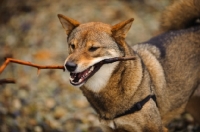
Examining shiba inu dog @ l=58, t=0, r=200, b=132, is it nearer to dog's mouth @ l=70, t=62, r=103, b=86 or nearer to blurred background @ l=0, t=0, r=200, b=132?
dog's mouth @ l=70, t=62, r=103, b=86

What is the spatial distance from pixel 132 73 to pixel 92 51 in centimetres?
58

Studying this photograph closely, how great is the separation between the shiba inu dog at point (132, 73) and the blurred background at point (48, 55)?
1.38 metres

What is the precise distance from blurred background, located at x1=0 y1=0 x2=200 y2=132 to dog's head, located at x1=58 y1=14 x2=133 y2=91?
2.25m

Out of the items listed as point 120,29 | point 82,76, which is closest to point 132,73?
point 120,29

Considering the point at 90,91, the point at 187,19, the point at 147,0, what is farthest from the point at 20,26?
the point at 90,91

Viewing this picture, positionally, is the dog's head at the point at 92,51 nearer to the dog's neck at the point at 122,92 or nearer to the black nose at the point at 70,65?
the black nose at the point at 70,65

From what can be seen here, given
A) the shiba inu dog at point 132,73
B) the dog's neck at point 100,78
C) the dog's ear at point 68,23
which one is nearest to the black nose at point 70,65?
the shiba inu dog at point 132,73

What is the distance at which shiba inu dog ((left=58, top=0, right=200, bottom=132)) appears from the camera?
385 centimetres

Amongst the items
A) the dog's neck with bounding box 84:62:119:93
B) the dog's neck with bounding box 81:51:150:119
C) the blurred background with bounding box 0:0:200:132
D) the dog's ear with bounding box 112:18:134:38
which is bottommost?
the blurred background with bounding box 0:0:200:132

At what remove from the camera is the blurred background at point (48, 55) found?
21.4ft

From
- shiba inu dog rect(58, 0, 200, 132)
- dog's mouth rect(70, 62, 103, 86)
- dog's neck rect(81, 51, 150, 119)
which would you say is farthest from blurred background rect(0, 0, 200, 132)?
dog's mouth rect(70, 62, 103, 86)

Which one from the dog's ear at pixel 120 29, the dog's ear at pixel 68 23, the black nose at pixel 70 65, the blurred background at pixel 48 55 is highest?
the dog's ear at pixel 68 23

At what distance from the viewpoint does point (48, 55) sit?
8.15 meters

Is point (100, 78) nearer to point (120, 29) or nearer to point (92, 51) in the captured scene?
point (92, 51)
